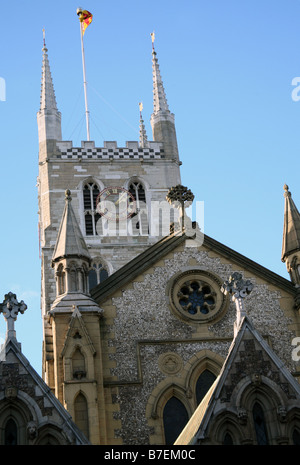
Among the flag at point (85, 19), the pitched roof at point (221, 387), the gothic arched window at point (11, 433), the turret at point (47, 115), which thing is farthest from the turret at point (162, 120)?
the gothic arched window at point (11, 433)

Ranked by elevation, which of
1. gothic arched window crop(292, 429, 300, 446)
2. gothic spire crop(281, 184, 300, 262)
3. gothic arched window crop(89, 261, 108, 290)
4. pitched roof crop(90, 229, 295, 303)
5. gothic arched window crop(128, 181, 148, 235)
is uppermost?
gothic arched window crop(128, 181, 148, 235)

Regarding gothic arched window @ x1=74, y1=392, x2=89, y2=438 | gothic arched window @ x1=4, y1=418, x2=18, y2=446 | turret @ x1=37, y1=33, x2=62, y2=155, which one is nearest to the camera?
gothic arched window @ x1=4, y1=418, x2=18, y2=446

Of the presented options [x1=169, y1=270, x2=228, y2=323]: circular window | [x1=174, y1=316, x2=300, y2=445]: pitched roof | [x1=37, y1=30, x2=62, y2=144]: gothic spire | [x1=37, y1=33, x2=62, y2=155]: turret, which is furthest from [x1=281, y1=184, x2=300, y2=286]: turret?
[x1=37, y1=33, x2=62, y2=155]: turret

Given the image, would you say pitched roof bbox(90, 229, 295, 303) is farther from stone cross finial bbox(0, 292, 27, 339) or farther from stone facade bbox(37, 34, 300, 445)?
stone cross finial bbox(0, 292, 27, 339)

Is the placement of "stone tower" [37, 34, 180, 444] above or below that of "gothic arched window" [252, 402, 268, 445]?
above

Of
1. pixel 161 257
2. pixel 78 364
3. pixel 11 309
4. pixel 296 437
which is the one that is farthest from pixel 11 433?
pixel 161 257

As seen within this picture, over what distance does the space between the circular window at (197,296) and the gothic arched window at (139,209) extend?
2310cm

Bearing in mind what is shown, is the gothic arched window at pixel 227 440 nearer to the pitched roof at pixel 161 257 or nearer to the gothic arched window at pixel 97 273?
the pitched roof at pixel 161 257

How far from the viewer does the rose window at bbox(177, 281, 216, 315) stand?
89.5ft

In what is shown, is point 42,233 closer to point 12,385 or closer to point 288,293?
point 288,293

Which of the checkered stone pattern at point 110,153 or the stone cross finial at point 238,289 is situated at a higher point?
the checkered stone pattern at point 110,153

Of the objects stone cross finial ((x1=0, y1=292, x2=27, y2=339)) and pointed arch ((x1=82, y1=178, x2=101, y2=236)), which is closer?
stone cross finial ((x1=0, y1=292, x2=27, y2=339))

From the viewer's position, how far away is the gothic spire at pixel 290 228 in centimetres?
2866

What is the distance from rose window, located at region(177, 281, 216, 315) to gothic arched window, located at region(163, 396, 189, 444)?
2.73 m
